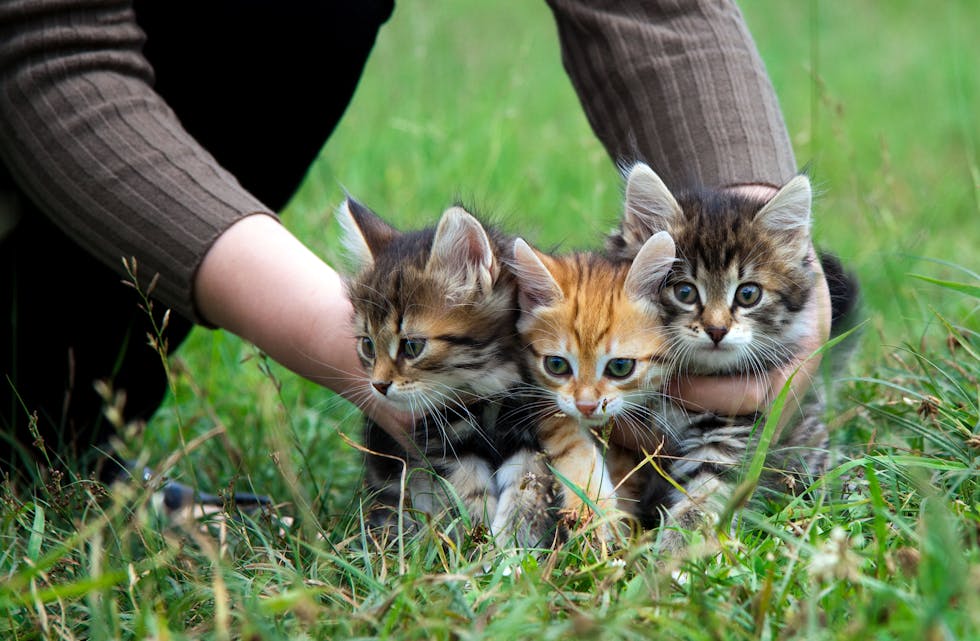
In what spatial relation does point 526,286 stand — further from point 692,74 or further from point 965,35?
point 965,35

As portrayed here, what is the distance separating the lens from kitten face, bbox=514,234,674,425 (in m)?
1.81

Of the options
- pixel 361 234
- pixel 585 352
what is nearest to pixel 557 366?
pixel 585 352

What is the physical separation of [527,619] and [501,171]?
9.22ft

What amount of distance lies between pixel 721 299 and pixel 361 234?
2.38 feet

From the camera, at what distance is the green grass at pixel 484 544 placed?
1.27 metres

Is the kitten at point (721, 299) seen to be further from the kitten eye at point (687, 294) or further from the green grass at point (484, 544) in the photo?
the green grass at point (484, 544)

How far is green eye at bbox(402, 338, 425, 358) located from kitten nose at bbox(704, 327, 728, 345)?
54 cm

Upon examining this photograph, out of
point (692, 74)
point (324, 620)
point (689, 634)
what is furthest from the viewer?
point (692, 74)

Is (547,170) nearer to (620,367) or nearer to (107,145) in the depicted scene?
(620,367)

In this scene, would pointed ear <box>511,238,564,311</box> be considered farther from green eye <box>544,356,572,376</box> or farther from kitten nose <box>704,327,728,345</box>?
kitten nose <box>704,327,728,345</box>

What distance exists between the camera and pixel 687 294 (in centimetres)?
189

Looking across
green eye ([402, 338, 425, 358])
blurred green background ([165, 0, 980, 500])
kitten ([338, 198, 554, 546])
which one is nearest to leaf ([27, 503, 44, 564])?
blurred green background ([165, 0, 980, 500])

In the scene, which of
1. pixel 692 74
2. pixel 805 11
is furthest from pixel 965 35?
pixel 692 74

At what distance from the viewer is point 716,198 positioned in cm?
193
